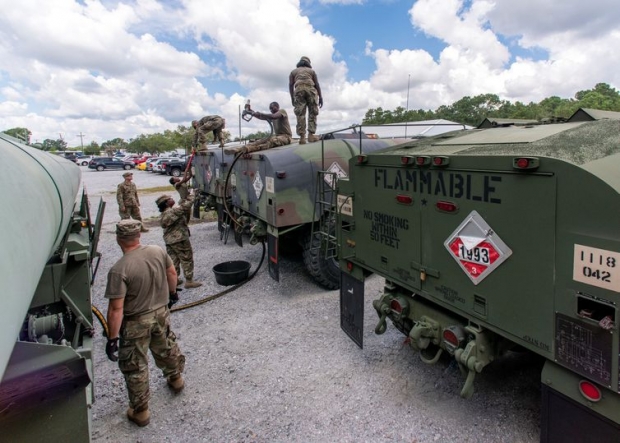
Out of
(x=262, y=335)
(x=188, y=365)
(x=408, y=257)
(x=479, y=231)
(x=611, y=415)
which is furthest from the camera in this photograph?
(x=262, y=335)

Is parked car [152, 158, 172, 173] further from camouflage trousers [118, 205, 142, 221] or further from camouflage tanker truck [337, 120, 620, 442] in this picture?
camouflage tanker truck [337, 120, 620, 442]

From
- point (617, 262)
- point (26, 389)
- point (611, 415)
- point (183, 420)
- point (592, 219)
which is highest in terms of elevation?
point (592, 219)

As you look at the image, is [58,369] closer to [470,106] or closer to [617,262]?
[617,262]

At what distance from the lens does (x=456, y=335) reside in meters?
3.15

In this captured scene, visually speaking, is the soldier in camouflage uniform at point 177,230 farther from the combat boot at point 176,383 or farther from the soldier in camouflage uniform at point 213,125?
the soldier in camouflage uniform at point 213,125

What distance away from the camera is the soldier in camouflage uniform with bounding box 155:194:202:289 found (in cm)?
642

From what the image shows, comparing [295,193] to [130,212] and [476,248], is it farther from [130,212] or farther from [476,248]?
[130,212]

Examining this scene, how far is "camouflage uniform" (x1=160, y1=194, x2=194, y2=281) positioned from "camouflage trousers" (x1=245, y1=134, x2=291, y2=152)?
1409 millimetres

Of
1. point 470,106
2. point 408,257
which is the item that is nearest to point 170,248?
point 408,257

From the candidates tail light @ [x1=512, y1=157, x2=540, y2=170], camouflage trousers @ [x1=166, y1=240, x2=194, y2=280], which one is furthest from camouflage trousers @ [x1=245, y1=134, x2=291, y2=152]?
tail light @ [x1=512, y1=157, x2=540, y2=170]

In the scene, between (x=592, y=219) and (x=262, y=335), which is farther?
(x=262, y=335)

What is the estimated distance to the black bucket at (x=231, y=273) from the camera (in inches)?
266

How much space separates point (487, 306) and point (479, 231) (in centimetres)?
51

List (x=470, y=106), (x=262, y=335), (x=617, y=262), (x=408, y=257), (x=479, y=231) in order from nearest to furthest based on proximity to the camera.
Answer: (x=617, y=262) < (x=479, y=231) < (x=408, y=257) < (x=262, y=335) < (x=470, y=106)
